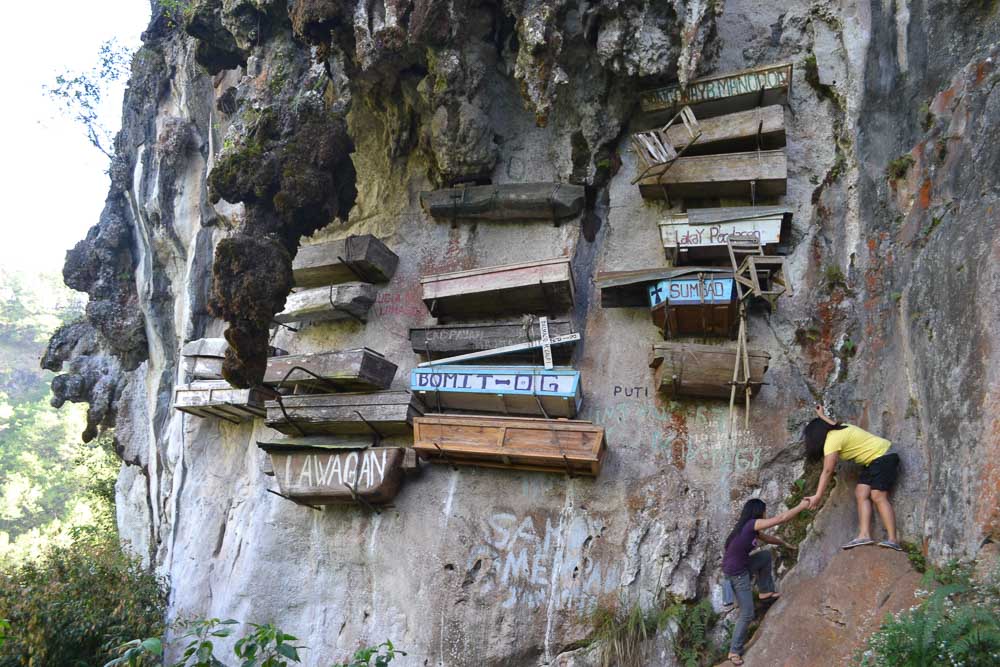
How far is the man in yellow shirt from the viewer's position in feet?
20.8

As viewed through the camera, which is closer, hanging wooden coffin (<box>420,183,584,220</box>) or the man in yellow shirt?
the man in yellow shirt

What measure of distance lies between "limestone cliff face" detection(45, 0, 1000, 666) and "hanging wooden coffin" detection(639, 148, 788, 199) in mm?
473

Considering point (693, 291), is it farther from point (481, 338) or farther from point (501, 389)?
point (481, 338)

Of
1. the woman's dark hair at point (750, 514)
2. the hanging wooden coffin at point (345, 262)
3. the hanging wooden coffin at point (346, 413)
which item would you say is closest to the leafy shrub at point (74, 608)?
the hanging wooden coffin at point (346, 413)

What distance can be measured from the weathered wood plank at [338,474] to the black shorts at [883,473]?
475cm

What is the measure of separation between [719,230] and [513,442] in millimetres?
3249

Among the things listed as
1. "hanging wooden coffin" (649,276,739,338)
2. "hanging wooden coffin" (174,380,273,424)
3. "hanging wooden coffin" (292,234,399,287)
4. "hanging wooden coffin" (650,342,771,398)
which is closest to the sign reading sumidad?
"hanging wooden coffin" (649,276,739,338)

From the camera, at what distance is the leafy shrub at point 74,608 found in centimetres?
719

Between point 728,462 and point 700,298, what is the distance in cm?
172

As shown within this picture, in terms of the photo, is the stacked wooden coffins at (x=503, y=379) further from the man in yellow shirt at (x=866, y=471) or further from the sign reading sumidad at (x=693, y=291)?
the man in yellow shirt at (x=866, y=471)

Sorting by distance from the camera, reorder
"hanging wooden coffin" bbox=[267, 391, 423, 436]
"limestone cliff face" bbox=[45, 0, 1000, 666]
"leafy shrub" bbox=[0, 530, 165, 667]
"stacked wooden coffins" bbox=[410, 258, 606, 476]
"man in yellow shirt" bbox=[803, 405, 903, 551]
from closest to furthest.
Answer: "man in yellow shirt" bbox=[803, 405, 903, 551] → "limestone cliff face" bbox=[45, 0, 1000, 666] → "leafy shrub" bbox=[0, 530, 165, 667] → "stacked wooden coffins" bbox=[410, 258, 606, 476] → "hanging wooden coffin" bbox=[267, 391, 423, 436]

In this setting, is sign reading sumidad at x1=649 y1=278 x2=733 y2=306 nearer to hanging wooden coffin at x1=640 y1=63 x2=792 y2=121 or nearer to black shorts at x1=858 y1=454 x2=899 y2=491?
black shorts at x1=858 y1=454 x2=899 y2=491

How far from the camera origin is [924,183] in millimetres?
7277

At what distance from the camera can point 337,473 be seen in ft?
Result: 27.9
